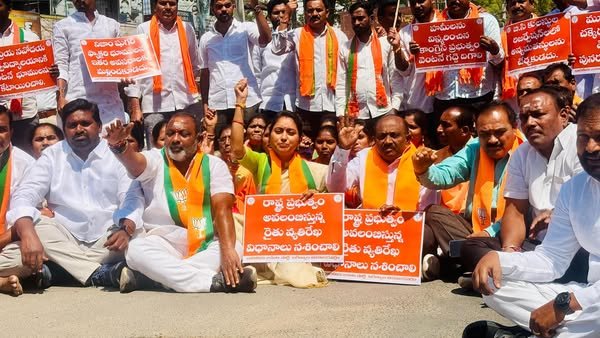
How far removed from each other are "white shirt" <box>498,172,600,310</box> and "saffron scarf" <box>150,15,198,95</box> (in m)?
4.49

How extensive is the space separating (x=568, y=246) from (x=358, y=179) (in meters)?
2.48

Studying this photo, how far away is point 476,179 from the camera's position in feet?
18.1

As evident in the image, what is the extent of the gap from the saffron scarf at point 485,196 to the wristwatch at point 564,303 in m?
2.10

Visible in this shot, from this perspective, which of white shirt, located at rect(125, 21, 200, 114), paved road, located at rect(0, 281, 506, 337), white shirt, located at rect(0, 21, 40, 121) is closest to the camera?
paved road, located at rect(0, 281, 506, 337)

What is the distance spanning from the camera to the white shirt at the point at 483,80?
695 centimetres

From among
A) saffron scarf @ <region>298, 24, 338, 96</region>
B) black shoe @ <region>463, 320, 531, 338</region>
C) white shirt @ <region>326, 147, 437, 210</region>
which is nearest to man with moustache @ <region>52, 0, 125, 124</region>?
saffron scarf @ <region>298, 24, 338, 96</region>

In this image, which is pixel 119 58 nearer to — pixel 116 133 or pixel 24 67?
pixel 24 67

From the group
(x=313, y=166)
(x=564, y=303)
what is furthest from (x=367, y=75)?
Answer: (x=564, y=303)

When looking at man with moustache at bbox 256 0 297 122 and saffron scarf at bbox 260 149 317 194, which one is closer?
saffron scarf at bbox 260 149 317 194

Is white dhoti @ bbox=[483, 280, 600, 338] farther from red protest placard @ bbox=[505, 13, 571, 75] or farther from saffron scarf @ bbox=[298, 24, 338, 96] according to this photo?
saffron scarf @ bbox=[298, 24, 338, 96]

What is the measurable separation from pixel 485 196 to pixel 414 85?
2.16 meters

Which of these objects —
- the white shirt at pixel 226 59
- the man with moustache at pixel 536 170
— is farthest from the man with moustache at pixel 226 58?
the man with moustache at pixel 536 170

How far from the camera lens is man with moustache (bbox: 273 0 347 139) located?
7.63m

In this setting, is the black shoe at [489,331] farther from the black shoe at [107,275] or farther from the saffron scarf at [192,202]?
the black shoe at [107,275]
